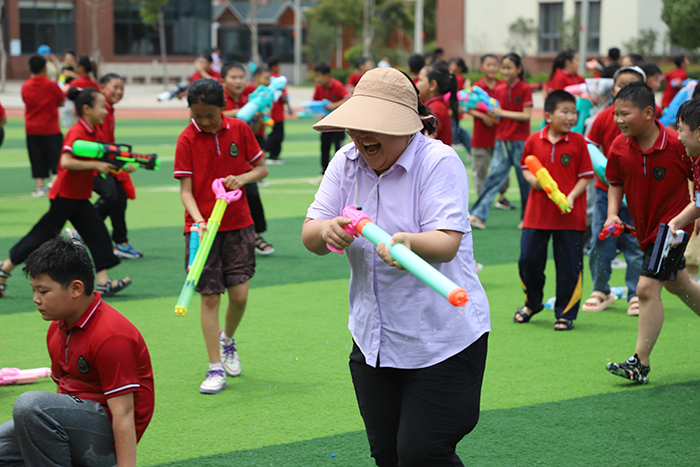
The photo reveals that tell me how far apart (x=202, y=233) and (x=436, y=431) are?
7.99 feet

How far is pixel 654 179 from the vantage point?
5.07 metres

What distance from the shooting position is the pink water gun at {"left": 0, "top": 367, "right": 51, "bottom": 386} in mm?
5107

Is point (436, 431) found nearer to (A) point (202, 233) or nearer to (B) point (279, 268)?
(A) point (202, 233)

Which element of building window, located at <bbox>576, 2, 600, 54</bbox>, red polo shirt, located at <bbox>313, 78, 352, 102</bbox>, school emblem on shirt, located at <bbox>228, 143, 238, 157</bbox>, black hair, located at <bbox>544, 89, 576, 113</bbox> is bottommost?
school emblem on shirt, located at <bbox>228, 143, 238, 157</bbox>

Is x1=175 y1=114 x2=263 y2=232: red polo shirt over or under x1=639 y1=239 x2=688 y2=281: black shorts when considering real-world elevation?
over

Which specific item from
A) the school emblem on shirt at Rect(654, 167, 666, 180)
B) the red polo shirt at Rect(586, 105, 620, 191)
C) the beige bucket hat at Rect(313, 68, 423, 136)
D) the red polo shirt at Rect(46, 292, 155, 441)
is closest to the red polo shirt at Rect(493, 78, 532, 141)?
the red polo shirt at Rect(586, 105, 620, 191)

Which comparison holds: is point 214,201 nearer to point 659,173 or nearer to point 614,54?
point 659,173

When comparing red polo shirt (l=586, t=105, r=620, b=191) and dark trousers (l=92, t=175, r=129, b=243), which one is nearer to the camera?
red polo shirt (l=586, t=105, r=620, b=191)

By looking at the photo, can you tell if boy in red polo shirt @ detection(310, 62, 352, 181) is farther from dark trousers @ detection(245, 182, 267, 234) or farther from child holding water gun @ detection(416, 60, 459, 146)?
child holding water gun @ detection(416, 60, 459, 146)

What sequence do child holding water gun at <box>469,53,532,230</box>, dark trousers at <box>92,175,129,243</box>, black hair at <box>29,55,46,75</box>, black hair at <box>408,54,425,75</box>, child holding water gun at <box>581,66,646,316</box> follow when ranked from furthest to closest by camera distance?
black hair at <box>29,55,46,75</box>
black hair at <box>408,54,425,75</box>
child holding water gun at <box>469,53,532,230</box>
dark trousers at <box>92,175,129,243</box>
child holding water gun at <box>581,66,646,316</box>

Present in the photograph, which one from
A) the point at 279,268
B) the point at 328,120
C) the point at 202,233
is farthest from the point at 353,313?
the point at 279,268

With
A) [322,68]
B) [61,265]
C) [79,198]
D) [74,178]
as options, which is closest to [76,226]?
[79,198]

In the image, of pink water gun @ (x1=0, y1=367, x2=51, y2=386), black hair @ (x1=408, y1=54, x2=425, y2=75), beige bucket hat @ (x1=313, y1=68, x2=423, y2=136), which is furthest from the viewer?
black hair @ (x1=408, y1=54, x2=425, y2=75)

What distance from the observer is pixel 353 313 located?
316 cm
